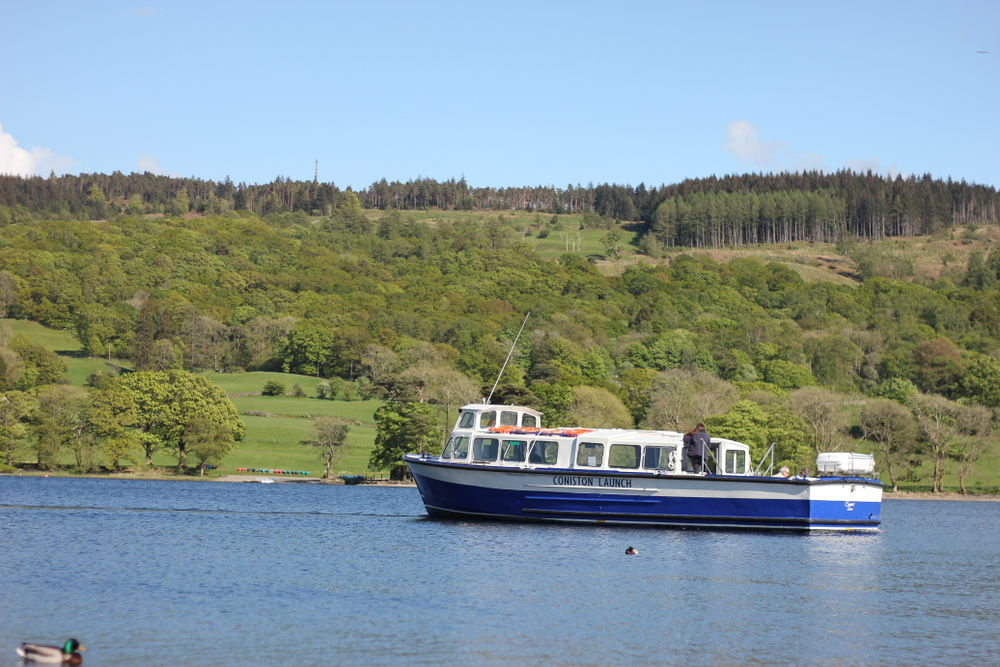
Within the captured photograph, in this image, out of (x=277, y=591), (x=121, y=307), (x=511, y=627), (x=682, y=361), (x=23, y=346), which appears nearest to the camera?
(x=511, y=627)

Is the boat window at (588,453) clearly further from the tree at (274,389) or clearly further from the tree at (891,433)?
the tree at (274,389)

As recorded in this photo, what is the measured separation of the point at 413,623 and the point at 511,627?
8.77ft

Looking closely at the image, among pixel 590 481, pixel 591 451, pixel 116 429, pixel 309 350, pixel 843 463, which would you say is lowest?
pixel 116 429

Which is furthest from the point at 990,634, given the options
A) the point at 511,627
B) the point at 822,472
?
the point at 822,472

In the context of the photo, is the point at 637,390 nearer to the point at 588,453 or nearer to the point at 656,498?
the point at 588,453

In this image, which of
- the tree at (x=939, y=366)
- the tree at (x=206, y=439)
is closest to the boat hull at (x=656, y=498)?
the tree at (x=206, y=439)

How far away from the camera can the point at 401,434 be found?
97875mm

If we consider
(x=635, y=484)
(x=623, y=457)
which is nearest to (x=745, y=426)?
(x=623, y=457)

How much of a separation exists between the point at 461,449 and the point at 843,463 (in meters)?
19.5

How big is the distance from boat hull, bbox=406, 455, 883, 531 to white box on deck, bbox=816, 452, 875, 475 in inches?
24.6

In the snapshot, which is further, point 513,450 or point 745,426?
point 745,426

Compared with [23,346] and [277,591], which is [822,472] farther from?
[23,346]

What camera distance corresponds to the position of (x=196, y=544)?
41.4 metres

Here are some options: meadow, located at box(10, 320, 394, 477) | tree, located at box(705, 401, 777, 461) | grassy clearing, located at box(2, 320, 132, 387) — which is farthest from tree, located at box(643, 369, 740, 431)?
grassy clearing, located at box(2, 320, 132, 387)
